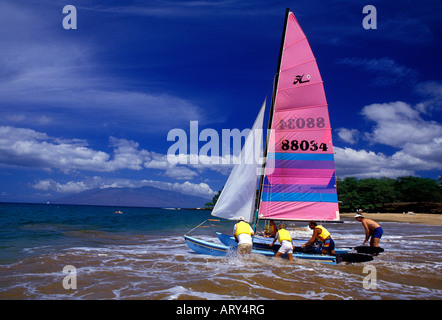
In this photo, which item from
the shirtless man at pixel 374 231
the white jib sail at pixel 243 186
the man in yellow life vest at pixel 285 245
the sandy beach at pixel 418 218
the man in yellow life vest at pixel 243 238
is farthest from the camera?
the sandy beach at pixel 418 218

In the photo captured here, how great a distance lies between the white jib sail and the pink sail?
2.00ft

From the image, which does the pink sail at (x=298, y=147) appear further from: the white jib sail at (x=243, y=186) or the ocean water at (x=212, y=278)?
the ocean water at (x=212, y=278)

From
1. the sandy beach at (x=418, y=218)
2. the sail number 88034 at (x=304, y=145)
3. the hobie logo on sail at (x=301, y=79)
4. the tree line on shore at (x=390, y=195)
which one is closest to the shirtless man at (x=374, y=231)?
the sail number 88034 at (x=304, y=145)

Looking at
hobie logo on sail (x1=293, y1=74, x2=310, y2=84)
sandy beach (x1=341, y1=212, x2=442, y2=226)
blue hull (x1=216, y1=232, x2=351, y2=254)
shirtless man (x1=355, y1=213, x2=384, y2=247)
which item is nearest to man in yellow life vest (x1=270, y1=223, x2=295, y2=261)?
blue hull (x1=216, y1=232, x2=351, y2=254)

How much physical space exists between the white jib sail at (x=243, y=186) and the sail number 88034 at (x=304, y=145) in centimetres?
133

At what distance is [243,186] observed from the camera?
42.9 feet

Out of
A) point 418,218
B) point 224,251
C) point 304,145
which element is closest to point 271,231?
point 224,251

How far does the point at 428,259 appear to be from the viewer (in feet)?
44.3

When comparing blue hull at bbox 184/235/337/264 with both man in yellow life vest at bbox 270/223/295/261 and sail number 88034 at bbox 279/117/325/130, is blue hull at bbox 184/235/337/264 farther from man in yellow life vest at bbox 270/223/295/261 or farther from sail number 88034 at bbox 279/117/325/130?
sail number 88034 at bbox 279/117/325/130

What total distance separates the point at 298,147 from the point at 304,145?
289 millimetres

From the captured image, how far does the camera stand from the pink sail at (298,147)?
13.1 m

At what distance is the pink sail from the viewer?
43.0 ft
